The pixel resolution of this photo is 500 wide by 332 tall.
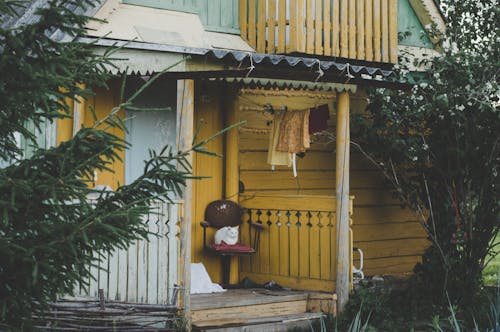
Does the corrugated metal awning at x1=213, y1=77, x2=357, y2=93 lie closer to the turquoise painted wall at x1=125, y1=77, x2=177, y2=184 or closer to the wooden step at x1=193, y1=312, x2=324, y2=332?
the turquoise painted wall at x1=125, y1=77, x2=177, y2=184

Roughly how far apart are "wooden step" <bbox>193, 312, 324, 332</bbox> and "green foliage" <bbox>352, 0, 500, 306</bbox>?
205cm

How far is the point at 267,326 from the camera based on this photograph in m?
9.02

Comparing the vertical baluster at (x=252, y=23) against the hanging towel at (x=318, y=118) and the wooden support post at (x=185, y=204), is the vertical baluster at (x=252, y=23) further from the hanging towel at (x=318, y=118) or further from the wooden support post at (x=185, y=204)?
the wooden support post at (x=185, y=204)

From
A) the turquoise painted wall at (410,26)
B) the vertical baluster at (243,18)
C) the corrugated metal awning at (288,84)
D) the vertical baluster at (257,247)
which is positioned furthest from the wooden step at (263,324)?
the turquoise painted wall at (410,26)

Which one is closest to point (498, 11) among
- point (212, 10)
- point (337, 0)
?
point (337, 0)

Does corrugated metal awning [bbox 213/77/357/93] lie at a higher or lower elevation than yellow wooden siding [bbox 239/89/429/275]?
higher

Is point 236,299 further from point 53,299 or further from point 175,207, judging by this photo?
point 53,299

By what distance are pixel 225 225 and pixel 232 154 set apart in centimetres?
103

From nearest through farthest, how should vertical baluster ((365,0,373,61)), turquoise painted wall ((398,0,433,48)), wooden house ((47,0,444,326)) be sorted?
1. wooden house ((47,0,444,326))
2. vertical baluster ((365,0,373,61))
3. turquoise painted wall ((398,0,433,48))

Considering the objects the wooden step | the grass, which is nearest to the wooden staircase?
the wooden step

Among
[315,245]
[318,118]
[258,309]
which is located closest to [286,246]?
[315,245]

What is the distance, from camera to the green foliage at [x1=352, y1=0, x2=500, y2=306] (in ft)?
34.0

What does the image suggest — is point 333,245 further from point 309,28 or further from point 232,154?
point 309,28

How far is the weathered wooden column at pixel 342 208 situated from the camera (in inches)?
380
